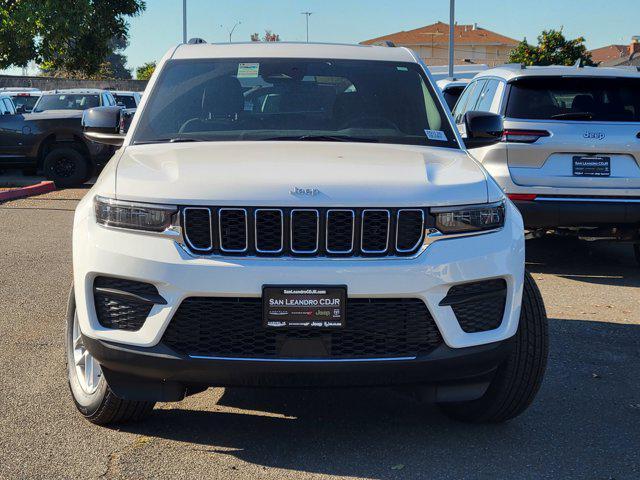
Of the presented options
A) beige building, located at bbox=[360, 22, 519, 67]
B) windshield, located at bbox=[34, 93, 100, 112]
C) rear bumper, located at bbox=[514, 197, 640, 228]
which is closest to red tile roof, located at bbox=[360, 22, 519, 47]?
beige building, located at bbox=[360, 22, 519, 67]

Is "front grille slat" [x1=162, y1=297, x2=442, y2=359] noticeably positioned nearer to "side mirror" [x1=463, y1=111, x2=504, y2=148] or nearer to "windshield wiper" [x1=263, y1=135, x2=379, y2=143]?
"windshield wiper" [x1=263, y1=135, x2=379, y2=143]

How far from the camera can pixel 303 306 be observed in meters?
3.97

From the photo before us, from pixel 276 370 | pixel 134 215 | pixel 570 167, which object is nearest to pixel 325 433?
pixel 276 370

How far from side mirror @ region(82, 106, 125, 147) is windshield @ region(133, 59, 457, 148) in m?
0.34

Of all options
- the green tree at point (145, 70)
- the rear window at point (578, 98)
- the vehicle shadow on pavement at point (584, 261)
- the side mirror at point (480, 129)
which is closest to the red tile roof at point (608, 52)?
the green tree at point (145, 70)

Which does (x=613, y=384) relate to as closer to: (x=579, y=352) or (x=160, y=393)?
(x=579, y=352)

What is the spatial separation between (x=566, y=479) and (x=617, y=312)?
365 centimetres

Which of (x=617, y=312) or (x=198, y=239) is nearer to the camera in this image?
(x=198, y=239)

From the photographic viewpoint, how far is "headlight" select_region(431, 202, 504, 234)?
13.6ft

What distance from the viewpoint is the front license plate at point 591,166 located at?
8.88m

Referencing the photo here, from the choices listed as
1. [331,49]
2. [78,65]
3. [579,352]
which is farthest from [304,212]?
[78,65]

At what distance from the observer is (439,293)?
406 cm

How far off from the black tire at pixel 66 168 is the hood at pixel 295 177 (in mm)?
13190

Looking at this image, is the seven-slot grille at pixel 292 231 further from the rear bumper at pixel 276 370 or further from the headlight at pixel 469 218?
the rear bumper at pixel 276 370
